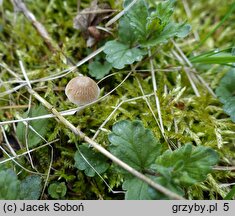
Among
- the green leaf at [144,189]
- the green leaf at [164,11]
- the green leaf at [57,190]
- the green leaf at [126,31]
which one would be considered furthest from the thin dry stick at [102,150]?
the green leaf at [164,11]

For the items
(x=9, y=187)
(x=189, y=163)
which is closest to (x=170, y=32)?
(x=189, y=163)

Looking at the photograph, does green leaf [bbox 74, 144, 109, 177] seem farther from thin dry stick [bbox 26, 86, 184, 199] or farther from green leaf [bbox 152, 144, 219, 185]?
green leaf [bbox 152, 144, 219, 185]

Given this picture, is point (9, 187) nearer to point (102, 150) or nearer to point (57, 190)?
point (57, 190)

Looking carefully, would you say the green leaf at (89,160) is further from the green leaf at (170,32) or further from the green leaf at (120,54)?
the green leaf at (170,32)

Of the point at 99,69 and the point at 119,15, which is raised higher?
the point at 119,15

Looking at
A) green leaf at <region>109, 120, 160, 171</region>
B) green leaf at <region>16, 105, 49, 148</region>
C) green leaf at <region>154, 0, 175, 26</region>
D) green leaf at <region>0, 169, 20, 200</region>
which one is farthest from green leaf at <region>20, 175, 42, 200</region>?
green leaf at <region>154, 0, 175, 26</region>

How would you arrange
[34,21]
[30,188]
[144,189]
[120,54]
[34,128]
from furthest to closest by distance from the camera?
[34,21], [120,54], [34,128], [30,188], [144,189]
